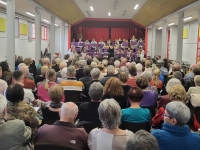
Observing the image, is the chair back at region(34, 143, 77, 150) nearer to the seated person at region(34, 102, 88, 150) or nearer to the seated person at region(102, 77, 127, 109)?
the seated person at region(34, 102, 88, 150)

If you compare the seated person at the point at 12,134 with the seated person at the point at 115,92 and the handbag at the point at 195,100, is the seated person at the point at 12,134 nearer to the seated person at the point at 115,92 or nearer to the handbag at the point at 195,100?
the seated person at the point at 115,92

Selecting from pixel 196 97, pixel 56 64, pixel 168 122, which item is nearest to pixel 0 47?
pixel 56 64

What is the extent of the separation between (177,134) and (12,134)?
1.53 metres

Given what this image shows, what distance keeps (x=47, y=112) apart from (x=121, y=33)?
2021 centimetres

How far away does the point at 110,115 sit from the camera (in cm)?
267

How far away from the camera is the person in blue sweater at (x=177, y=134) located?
7.98 ft

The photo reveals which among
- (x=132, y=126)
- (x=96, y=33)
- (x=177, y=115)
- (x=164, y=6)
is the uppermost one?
(x=164, y=6)

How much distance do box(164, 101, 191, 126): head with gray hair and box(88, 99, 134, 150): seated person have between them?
16.0 inches

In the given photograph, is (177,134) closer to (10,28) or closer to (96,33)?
(10,28)

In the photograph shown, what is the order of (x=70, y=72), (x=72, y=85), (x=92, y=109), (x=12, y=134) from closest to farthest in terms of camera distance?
(x=12, y=134) < (x=92, y=109) < (x=72, y=85) < (x=70, y=72)

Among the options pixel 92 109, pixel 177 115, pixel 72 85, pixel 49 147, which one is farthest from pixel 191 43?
pixel 49 147

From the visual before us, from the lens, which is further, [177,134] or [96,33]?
[96,33]

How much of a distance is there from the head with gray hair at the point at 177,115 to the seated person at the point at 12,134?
1.40 meters

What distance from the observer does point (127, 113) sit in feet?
11.6
